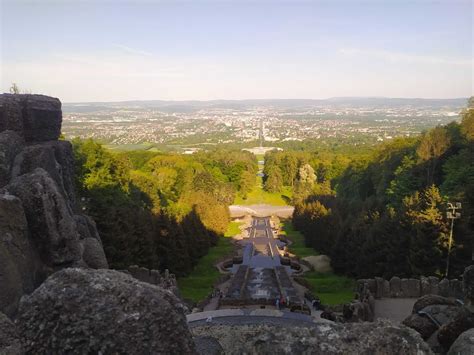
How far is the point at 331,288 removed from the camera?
2900cm

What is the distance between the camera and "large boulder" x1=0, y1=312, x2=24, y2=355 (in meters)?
3.83

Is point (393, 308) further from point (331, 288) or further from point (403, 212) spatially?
point (403, 212)

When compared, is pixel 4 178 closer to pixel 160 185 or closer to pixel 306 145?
pixel 160 185

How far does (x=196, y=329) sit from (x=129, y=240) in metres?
19.6

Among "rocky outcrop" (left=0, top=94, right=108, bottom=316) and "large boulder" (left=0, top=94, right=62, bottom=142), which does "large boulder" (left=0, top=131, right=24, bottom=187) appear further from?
"large boulder" (left=0, top=94, right=62, bottom=142)

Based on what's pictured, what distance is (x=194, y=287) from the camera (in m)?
29.4

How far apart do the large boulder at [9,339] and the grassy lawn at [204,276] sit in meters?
21.6

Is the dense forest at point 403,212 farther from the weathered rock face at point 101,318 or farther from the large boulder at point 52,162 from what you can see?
the weathered rock face at point 101,318

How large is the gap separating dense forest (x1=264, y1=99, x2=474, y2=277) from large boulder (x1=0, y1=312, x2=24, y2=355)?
25.6 metres

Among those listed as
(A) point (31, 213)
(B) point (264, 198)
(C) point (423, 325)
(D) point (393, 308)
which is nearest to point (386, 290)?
(D) point (393, 308)

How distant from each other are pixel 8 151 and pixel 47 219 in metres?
3.01

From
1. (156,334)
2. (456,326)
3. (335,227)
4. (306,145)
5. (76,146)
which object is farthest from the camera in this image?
(306,145)

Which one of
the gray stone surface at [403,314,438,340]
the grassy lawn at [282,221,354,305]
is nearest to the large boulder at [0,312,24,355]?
the gray stone surface at [403,314,438,340]

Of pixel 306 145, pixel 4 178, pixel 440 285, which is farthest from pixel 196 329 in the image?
pixel 306 145
